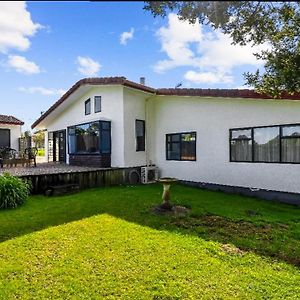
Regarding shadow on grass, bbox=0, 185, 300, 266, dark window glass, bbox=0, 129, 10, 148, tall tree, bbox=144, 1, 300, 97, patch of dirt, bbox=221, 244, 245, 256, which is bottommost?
patch of dirt, bbox=221, 244, 245, 256

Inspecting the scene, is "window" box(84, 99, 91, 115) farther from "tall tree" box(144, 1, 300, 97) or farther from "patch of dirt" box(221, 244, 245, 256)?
"patch of dirt" box(221, 244, 245, 256)

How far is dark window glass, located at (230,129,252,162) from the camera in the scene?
11.0m

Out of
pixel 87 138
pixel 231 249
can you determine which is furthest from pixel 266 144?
pixel 87 138

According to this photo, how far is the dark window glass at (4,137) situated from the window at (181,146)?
1261cm

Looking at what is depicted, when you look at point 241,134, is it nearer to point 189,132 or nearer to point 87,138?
point 189,132

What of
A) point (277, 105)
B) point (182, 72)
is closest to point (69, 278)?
point (277, 105)

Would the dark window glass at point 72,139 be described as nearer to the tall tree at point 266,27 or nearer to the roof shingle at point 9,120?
the roof shingle at point 9,120

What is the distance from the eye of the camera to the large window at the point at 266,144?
31.9ft

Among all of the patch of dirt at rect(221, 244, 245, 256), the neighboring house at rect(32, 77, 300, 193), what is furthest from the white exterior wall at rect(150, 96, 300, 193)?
the patch of dirt at rect(221, 244, 245, 256)

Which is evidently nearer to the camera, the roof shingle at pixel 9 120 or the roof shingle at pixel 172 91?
the roof shingle at pixel 172 91

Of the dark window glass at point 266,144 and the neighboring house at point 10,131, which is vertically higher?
the neighboring house at point 10,131

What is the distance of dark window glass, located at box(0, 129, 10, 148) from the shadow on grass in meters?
12.0

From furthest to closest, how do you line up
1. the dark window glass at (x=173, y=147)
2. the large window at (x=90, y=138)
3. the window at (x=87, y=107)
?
the window at (x=87, y=107)
the large window at (x=90, y=138)
the dark window glass at (x=173, y=147)

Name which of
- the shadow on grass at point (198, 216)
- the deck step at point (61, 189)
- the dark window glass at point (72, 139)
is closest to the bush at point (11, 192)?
the shadow on grass at point (198, 216)
